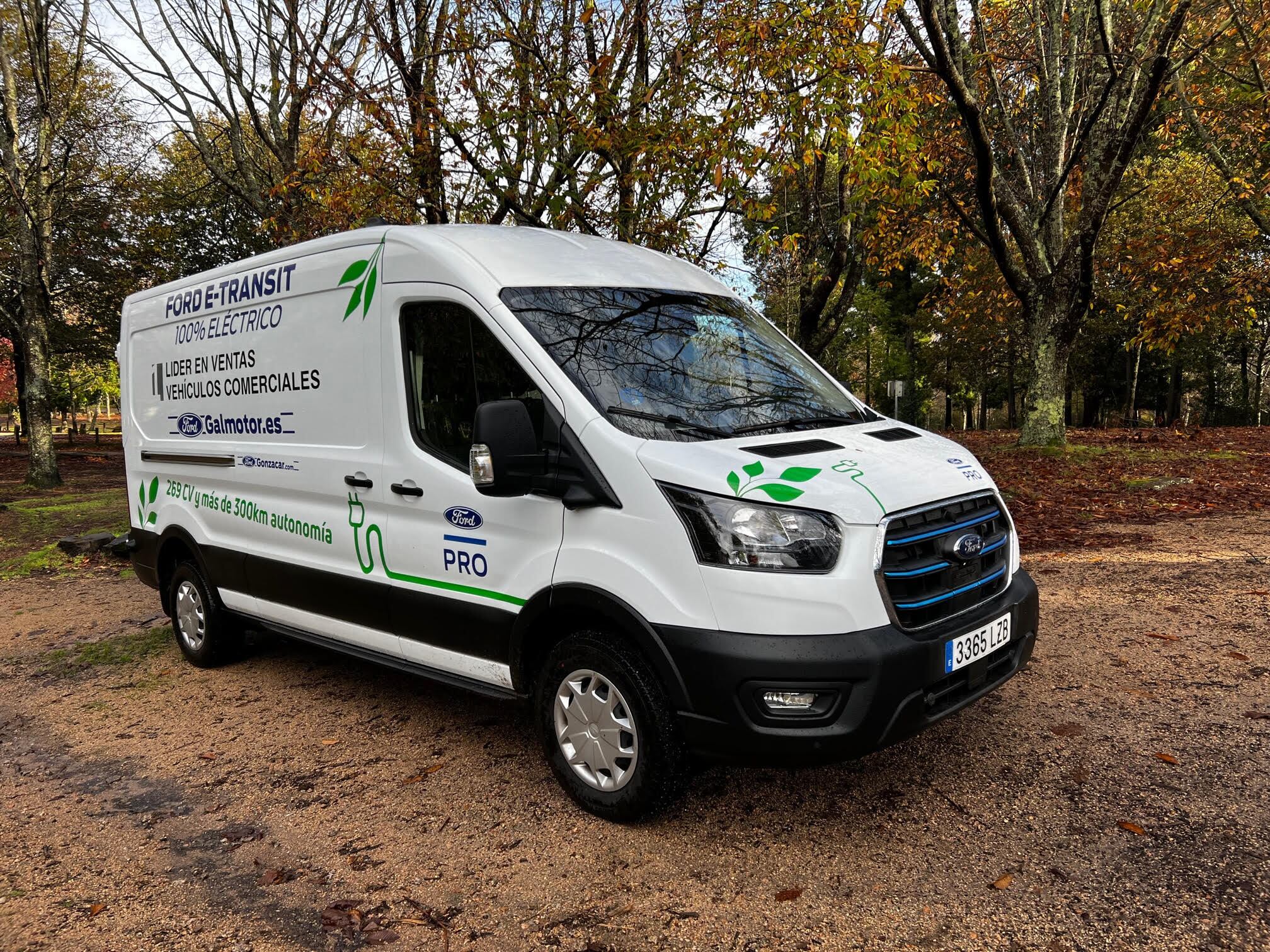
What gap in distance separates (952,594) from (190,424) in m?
4.79

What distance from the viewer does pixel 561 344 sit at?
354 centimetres

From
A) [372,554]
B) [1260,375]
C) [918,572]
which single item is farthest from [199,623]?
[1260,375]

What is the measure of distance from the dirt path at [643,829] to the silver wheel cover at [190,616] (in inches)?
22.2

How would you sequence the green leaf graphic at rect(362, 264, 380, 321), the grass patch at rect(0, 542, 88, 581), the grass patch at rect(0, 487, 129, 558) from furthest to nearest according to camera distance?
the grass patch at rect(0, 487, 129, 558) < the grass patch at rect(0, 542, 88, 581) < the green leaf graphic at rect(362, 264, 380, 321)

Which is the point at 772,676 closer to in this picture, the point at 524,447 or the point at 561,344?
the point at 524,447

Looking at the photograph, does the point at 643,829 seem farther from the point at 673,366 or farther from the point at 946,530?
the point at 673,366

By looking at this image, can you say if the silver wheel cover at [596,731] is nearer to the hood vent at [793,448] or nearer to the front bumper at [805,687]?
the front bumper at [805,687]

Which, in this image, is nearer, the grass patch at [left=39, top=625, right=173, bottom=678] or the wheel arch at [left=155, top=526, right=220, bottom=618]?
the wheel arch at [left=155, top=526, right=220, bottom=618]

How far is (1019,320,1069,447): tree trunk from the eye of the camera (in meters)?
13.7

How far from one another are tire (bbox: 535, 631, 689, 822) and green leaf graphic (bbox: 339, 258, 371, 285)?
2.13 meters

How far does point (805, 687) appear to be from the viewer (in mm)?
2912

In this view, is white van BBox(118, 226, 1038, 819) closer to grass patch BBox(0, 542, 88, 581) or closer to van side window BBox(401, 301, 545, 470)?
van side window BBox(401, 301, 545, 470)

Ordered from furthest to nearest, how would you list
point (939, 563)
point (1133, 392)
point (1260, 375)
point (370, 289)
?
point (1260, 375), point (1133, 392), point (370, 289), point (939, 563)

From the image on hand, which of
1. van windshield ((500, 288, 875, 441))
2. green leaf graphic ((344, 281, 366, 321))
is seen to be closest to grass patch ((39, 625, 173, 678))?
green leaf graphic ((344, 281, 366, 321))
